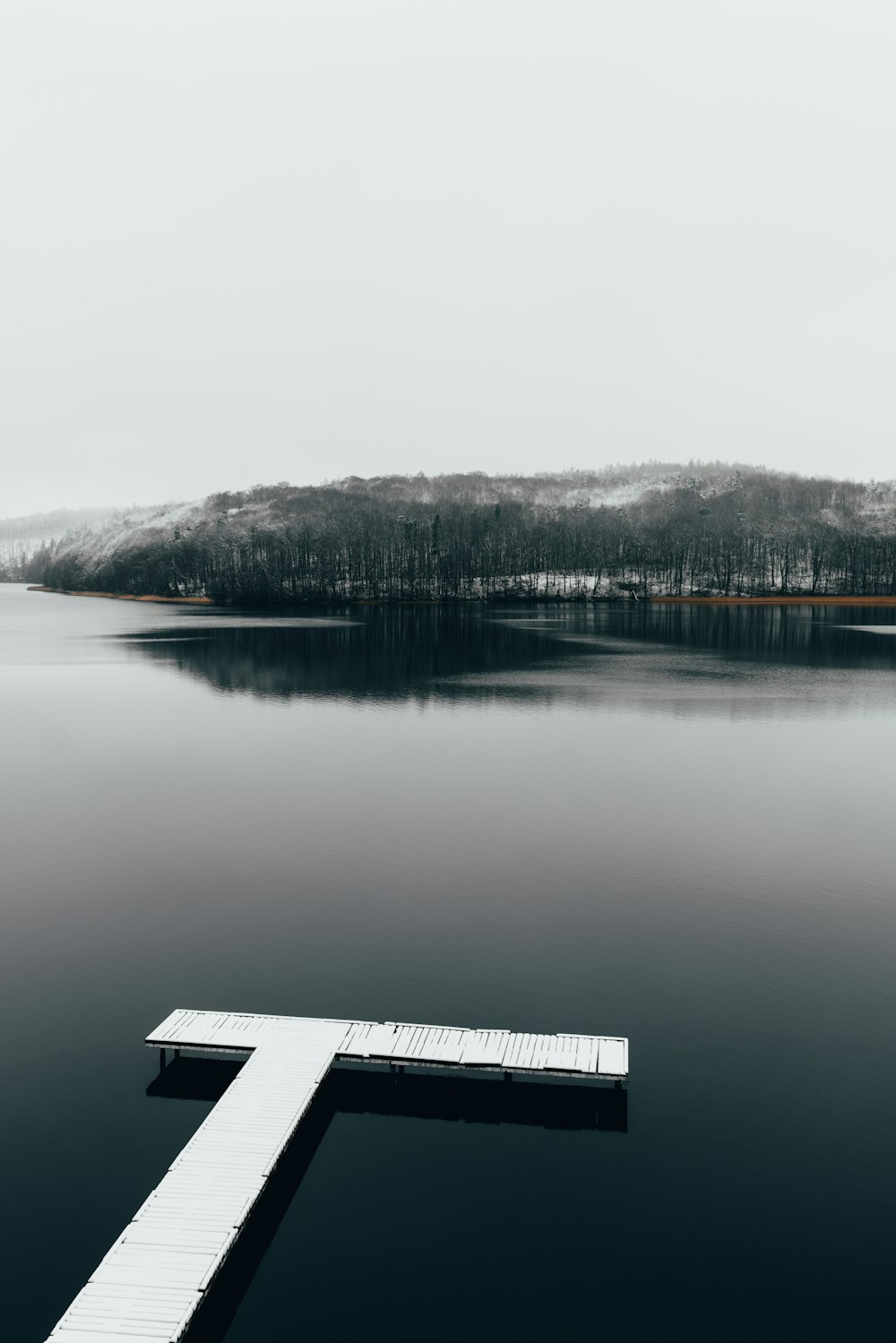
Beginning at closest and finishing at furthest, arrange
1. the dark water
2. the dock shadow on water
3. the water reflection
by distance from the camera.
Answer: the dark water
the dock shadow on water
the water reflection

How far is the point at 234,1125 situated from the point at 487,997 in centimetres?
760

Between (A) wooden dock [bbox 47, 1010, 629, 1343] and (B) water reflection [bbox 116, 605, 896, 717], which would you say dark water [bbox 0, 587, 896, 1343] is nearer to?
(A) wooden dock [bbox 47, 1010, 629, 1343]

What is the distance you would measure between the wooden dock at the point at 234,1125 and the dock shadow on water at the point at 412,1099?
0.39 metres

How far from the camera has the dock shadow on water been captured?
18.9 meters

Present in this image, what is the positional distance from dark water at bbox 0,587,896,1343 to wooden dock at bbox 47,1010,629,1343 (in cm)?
74

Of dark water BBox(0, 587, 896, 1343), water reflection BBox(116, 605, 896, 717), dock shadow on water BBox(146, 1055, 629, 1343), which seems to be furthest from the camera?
water reflection BBox(116, 605, 896, 717)

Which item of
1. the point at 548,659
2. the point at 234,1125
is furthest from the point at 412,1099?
the point at 548,659

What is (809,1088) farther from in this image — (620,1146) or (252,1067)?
(252,1067)

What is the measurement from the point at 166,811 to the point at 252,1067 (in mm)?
22600

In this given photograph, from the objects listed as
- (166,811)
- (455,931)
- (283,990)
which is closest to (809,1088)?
(455,931)

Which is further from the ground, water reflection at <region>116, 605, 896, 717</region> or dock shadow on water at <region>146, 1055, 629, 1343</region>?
water reflection at <region>116, 605, 896, 717</region>

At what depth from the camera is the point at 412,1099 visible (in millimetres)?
20203

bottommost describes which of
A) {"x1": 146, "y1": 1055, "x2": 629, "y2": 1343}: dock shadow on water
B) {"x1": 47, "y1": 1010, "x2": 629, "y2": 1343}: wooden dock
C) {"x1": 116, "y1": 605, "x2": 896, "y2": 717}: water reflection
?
{"x1": 146, "y1": 1055, "x2": 629, "y2": 1343}: dock shadow on water

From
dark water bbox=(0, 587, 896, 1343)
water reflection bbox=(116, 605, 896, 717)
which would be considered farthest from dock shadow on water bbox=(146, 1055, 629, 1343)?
water reflection bbox=(116, 605, 896, 717)
